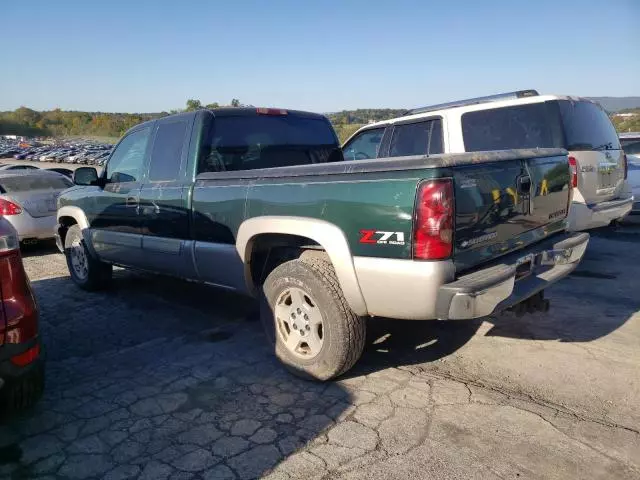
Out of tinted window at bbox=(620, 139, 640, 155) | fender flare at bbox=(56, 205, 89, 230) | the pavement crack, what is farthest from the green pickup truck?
tinted window at bbox=(620, 139, 640, 155)

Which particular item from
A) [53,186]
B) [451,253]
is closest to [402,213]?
[451,253]

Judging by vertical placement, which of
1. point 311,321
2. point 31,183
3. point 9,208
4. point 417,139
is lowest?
point 311,321

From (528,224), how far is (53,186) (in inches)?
325

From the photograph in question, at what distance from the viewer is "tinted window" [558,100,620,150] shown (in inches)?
226

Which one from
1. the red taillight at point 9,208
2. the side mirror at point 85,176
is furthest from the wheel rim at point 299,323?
the red taillight at point 9,208

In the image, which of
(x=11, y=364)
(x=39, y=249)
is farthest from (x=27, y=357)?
(x=39, y=249)

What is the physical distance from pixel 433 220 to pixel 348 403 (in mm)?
1285

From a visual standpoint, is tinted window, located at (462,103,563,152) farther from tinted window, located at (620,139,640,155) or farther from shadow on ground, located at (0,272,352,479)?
tinted window, located at (620,139,640,155)

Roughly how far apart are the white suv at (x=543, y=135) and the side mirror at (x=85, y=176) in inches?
143

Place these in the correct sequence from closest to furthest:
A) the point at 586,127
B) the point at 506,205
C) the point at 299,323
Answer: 1. the point at 506,205
2. the point at 299,323
3. the point at 586,127

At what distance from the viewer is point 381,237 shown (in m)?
3.00

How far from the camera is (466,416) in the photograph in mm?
3061

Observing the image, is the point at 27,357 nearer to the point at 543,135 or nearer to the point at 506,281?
the point at 506,281

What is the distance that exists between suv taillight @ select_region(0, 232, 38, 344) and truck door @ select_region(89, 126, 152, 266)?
2.21 m
